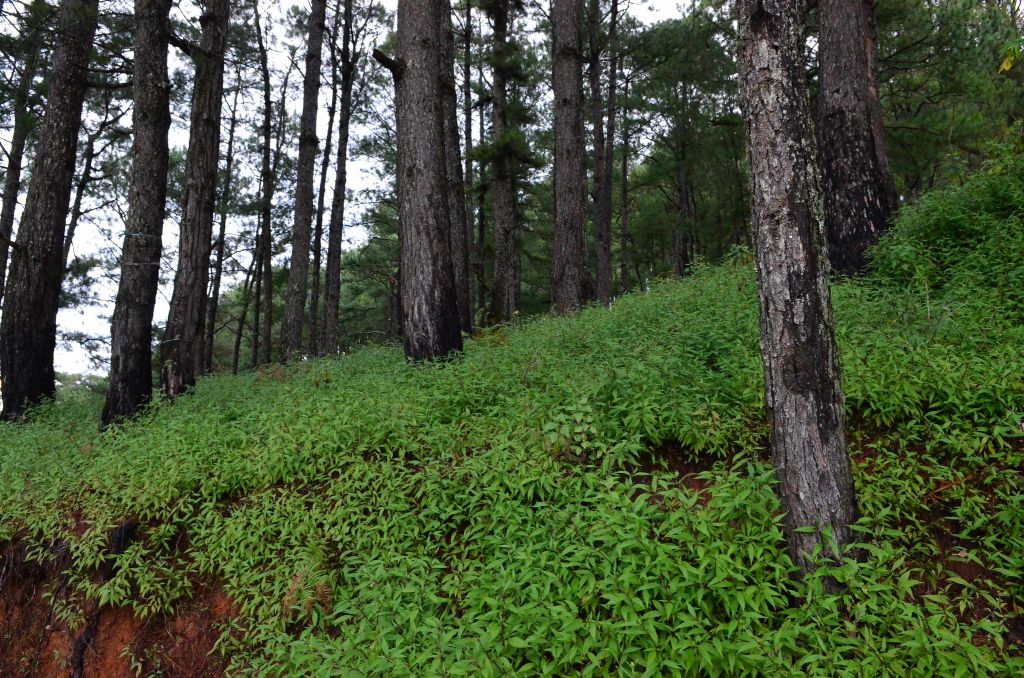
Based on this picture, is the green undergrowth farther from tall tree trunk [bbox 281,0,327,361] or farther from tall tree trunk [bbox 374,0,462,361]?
tall tree trunk [bbox 281,0,327,361]

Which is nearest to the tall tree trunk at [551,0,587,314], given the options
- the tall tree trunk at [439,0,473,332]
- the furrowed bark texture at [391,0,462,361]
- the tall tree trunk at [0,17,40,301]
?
the tall tree trunk at [439,0,473,332]

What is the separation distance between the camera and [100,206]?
744 inches

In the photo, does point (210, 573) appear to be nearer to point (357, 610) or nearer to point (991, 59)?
point (357, 610)

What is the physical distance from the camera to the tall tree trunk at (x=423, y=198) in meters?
7.50

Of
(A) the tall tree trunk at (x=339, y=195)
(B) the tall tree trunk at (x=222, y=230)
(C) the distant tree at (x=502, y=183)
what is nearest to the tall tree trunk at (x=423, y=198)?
(C) the distant tree at (x=502, y=183)

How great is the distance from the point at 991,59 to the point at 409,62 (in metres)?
11.0

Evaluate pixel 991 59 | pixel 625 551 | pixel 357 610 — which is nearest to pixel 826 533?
pixel 625 551

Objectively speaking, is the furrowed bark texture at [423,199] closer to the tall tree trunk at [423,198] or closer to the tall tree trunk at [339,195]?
the tall tree trunk at [423,198]

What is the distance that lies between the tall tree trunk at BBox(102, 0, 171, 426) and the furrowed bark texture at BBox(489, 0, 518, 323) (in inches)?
290

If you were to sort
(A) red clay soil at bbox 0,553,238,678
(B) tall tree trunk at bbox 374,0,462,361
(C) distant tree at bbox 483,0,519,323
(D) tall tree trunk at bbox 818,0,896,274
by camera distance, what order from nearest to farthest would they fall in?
(A) red clay soil at bbox 0,553,238,678
(D) tall tree trunk at bbox 818,0,896,274
(B) tall tree trunk at bbox 374,0,462,361
(C) distant tree at bbox 483,0,519,323

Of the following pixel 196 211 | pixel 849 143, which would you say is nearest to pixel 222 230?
pixel 196 211

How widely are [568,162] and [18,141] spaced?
50.9 ft

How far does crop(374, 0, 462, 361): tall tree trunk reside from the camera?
7.50 m

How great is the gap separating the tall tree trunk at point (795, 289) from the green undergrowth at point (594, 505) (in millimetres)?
204
